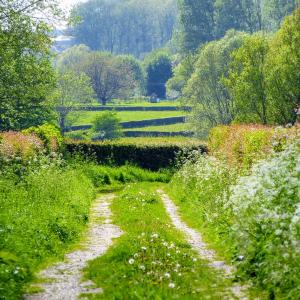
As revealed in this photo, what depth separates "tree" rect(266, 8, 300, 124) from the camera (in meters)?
33.9

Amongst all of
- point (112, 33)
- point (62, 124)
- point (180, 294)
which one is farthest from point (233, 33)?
point (112, 33)

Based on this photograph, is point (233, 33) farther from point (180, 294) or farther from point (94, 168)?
point (180, 294)

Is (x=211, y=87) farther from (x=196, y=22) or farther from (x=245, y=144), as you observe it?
(x=196, y=22)

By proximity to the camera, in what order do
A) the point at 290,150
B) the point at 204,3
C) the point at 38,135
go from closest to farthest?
1. the point at 290,150
2. the point at 38,135
3. the point at 204,3

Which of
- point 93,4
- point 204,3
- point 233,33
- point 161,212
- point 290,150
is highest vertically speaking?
point 93,4

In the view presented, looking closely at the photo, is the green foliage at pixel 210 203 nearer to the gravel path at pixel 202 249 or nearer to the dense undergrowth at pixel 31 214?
the gravel path at pixel 202 249

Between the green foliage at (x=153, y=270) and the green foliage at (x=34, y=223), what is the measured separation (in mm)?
1266

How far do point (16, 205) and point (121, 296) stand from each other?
6292 millimetres

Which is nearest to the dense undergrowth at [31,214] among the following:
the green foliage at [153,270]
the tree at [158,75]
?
the green foliage at [153,270]

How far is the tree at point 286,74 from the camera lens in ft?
111

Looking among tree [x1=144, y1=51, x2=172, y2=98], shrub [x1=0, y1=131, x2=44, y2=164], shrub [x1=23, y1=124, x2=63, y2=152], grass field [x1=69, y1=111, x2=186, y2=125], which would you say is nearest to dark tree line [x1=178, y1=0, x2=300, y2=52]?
grass field [x1=69, y1=111, x2=186, y2=125]

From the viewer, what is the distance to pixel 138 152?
3569 centimetres

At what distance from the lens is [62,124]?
228 feet

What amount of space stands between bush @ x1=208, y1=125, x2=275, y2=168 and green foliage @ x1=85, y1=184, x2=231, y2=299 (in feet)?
13.1
